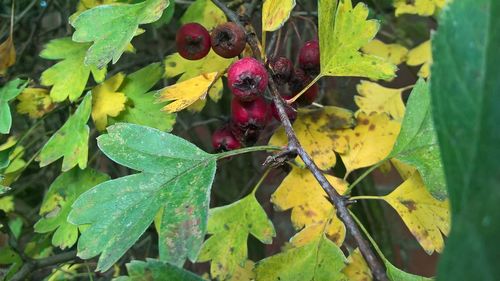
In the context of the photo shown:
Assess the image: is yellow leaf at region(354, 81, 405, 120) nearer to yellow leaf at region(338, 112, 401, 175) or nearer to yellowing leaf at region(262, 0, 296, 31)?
yellow leaf at region(338, 112, 401, 175)

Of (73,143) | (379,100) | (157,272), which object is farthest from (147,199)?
(379,100)

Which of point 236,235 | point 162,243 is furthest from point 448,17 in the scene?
point 236,235

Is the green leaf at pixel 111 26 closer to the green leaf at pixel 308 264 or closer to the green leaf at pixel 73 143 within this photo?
the green leaf at pixel 73 143

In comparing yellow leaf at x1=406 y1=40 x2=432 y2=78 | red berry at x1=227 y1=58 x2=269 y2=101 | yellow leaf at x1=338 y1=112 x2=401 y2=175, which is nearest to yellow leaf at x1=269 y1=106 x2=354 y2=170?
yellow leaf at x1=338 y1=112 x2=401 y2=175

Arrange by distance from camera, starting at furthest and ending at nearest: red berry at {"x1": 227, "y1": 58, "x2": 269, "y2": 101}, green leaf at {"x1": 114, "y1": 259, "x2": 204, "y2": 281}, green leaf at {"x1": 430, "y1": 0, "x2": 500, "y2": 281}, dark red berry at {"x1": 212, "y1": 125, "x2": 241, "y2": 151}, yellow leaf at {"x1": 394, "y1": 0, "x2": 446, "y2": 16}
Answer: yellow leaf at {"x1": 394, "y1": 0, "x2": 446, "y2": 16} < dark red berry at {"x1": 212, "y1": 125, "x2": 241, "y2": 151} < red berry at {"x1": 227, "y1": 58, "x2": 269, "y2": 101} < green leaf at {"x1": 114, "y1": 259, "x2": 204, "y2": 281} < green leaf at {"x1": 430, "y1": 0, "x2": 500, "y2": 281}

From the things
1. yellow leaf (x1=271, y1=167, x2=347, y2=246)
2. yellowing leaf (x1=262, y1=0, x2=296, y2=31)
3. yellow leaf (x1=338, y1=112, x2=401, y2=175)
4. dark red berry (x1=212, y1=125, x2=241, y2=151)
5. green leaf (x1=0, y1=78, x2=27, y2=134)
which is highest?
yellowing leaf (x1=262, y1=0, x2=296, y2=31)

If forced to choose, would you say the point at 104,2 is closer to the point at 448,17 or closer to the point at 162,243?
the point at 162,243

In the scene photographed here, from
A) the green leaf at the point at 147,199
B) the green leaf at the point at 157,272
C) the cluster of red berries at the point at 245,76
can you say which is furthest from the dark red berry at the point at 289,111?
the green leaf at the point at 157,272

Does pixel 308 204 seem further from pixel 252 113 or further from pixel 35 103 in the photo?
pixel 35 103
